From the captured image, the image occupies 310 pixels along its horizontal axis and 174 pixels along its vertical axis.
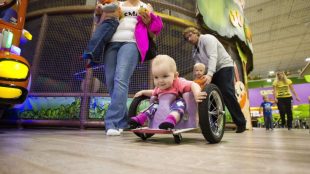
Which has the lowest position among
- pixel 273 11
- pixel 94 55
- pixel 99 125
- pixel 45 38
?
pixel 99 125

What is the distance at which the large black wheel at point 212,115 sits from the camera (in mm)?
1135

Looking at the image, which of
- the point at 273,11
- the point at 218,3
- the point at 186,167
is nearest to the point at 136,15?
the point at 186,167

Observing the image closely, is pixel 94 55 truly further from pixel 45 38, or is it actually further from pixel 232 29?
pixel 232 29

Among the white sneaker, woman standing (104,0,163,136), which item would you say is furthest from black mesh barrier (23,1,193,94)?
the white sneaker

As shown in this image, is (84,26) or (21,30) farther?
(84,26)

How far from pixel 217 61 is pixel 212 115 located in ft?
4.23

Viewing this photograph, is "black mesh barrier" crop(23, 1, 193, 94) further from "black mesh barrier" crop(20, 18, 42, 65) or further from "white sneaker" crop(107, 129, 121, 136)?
"white sneaker" crop(107, 129, 121, 136)

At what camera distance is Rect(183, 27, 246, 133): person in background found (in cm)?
216

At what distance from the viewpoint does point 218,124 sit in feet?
4.42

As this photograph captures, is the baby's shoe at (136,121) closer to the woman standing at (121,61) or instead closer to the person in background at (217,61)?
the woman standing at (121,61)

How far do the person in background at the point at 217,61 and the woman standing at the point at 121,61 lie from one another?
54cm

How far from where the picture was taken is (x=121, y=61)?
1836 mm

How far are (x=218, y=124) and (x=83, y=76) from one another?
2.64 meters

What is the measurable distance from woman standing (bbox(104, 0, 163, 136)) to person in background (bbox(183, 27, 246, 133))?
1.78 feet
